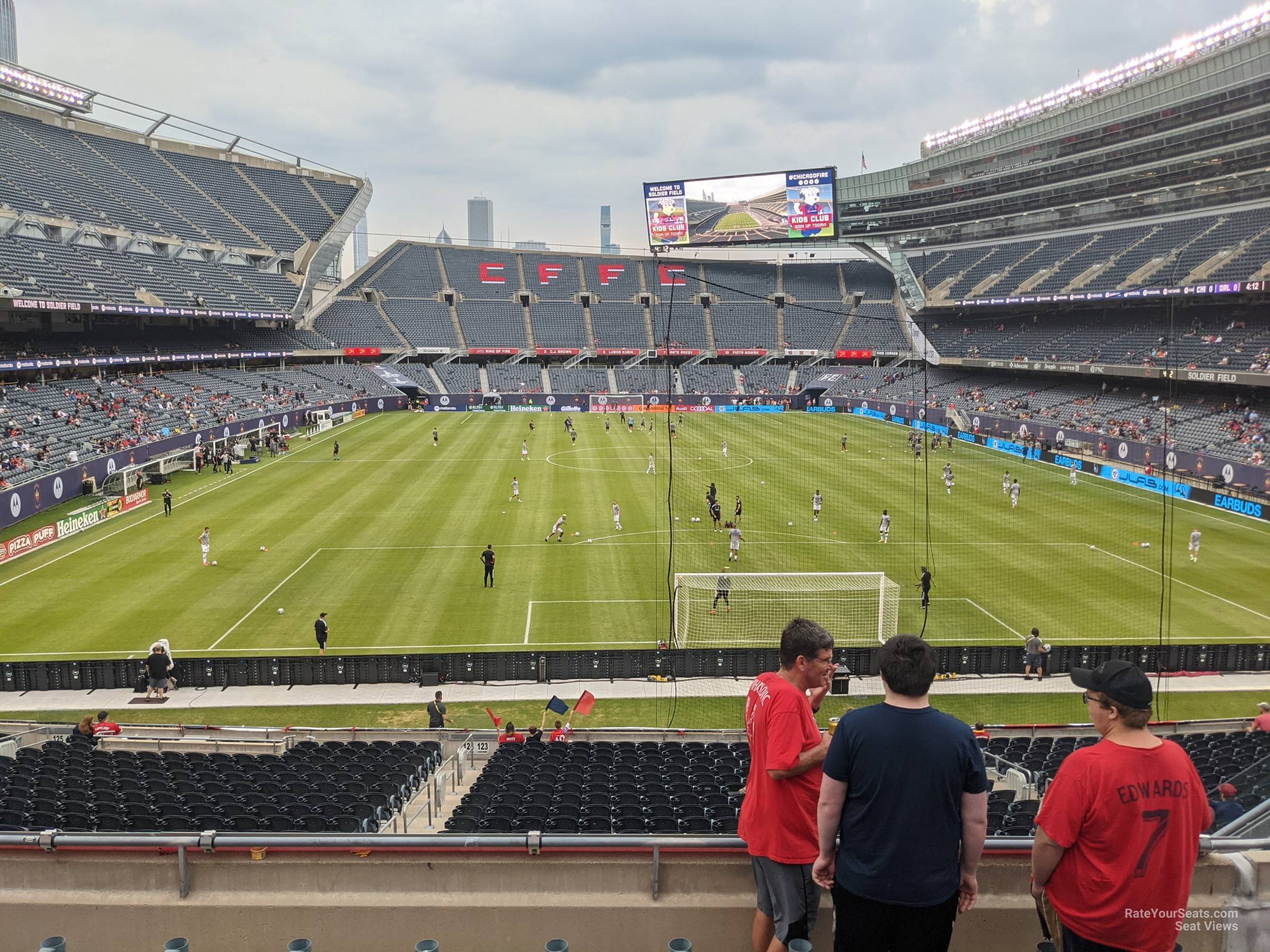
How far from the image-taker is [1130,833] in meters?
3.72

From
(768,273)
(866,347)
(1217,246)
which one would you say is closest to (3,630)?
(1217,246)

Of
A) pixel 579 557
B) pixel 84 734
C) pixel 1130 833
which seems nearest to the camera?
pixel 1130 833

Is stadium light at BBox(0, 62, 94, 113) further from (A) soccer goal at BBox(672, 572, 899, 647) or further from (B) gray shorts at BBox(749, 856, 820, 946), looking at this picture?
(B) gray shorts at BBox(749, 856, 820, 946)

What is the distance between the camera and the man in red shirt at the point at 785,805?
457 centimetres

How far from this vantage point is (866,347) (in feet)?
307

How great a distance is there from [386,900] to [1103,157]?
262ft

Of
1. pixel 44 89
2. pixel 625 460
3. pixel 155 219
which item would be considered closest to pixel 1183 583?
pixel 625 460

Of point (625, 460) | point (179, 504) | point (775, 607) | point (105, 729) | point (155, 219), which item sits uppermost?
point (155, 219)

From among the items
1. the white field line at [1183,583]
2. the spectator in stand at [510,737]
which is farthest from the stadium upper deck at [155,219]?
the white field line at [1183,583]

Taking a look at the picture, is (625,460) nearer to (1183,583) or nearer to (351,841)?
(1183,583)

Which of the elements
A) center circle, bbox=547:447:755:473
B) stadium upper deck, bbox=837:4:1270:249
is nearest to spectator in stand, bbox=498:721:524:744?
center circle, bbox=547:447:755:473

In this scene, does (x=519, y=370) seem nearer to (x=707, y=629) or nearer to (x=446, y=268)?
(x=446, y=268)

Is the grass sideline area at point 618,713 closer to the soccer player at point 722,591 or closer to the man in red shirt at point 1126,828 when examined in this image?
the soccer player at point 722,591

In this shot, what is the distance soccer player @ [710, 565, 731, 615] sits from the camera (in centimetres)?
2589
